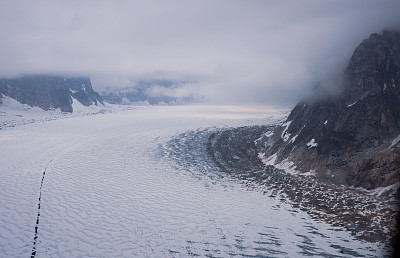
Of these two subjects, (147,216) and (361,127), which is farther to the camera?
(361,127)

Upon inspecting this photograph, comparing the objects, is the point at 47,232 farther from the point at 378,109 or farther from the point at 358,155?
the point at 378,109

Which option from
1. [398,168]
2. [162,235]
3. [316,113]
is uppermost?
Answer: [316,113]

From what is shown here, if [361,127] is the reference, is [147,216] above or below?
below

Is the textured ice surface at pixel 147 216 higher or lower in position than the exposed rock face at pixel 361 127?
lower

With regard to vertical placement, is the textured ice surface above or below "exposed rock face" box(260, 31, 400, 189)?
below

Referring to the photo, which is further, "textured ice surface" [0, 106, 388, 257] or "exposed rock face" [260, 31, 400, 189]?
"exposed rock face" [260, 31, 400, 189]

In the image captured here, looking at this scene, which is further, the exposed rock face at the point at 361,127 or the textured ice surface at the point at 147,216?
the exposed rock face at the point at 361,127

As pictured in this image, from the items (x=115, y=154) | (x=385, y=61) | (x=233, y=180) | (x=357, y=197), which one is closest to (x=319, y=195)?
(x=357, y=197)

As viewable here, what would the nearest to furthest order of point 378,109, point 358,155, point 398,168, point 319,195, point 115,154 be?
point 398,168 < point 319,195 < point 358,155 < point 378,109 < point 115,154
